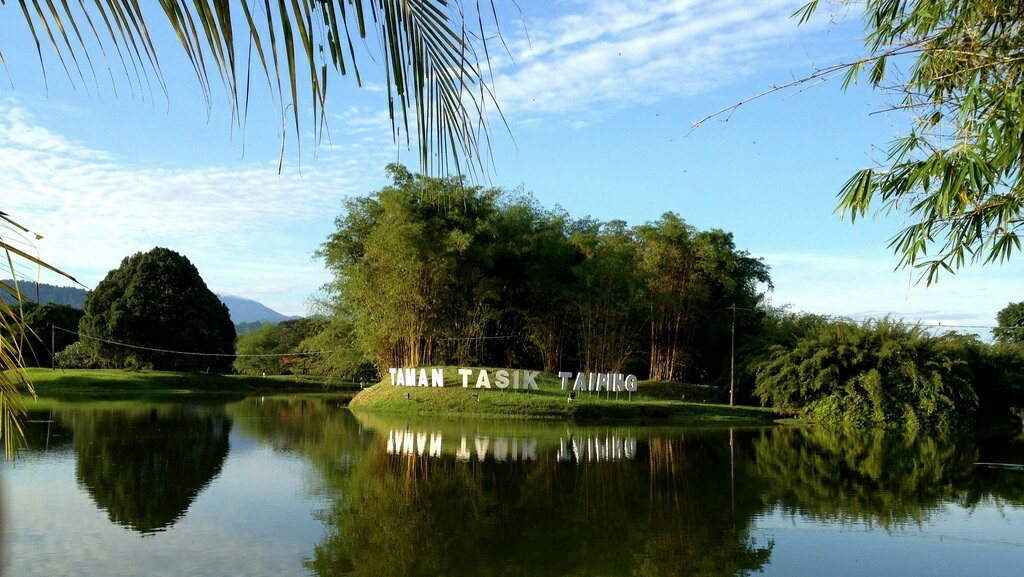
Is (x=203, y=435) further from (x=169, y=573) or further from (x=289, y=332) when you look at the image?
(x=289, y=332)

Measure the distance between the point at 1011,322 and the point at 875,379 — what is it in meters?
23.6

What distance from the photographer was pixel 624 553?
654 cm

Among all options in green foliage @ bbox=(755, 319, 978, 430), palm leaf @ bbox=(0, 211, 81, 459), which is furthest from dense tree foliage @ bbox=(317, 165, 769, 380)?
palm leaf @ bbox=(0, 211, 81, 459)

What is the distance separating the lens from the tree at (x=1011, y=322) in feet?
120

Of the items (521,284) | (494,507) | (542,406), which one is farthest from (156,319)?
(494,507)

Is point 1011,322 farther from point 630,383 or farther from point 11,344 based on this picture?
point 11,344

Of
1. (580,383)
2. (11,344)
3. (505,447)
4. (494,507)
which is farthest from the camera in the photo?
(580,383)

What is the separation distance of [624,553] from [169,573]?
145 inches

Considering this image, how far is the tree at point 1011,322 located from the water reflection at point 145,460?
35.5 meters

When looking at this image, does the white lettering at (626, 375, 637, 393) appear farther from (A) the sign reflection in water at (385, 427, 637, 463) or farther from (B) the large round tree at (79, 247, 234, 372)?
(B) the large round tree at (79, 247, 234, 372)

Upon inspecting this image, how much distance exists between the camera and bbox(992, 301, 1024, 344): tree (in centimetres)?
3644

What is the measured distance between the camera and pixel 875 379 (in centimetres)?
2181

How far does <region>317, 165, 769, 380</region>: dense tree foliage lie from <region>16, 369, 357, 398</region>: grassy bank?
364 inches

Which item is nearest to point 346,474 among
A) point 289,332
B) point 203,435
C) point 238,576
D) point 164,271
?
point 238,576
